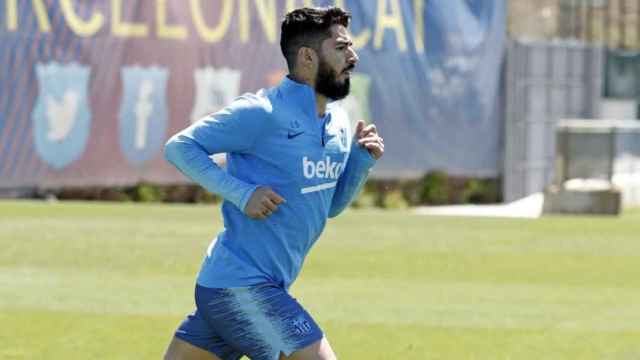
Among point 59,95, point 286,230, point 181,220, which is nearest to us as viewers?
point 286,230

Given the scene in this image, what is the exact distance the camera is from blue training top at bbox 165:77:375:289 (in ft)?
19.9

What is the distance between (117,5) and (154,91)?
66.2 inches

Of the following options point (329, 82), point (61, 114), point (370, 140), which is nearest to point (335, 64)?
point (329, 82)

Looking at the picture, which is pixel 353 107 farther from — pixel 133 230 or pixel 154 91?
pixel 133 230

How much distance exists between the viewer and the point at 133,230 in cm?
1997

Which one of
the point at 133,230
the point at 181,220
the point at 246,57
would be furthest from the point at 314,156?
the point at 246,57

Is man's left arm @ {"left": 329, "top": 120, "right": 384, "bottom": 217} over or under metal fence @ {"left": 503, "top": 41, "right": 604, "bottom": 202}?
over

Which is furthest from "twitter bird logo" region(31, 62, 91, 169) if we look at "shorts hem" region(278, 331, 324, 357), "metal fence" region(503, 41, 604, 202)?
"shorts hem" region(278, 331, 324, 357)

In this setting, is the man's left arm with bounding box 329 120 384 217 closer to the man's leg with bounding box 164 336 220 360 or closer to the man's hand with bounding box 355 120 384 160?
the man's hand with bounding box 355 120 384 160

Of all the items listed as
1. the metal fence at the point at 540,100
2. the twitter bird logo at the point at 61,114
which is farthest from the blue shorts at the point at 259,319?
the metal fence at the point at 540,100

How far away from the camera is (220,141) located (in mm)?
6059

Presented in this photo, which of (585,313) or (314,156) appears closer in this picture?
(314,156)

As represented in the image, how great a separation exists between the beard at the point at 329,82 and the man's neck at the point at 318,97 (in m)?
0.03

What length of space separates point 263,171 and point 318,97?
37cm
